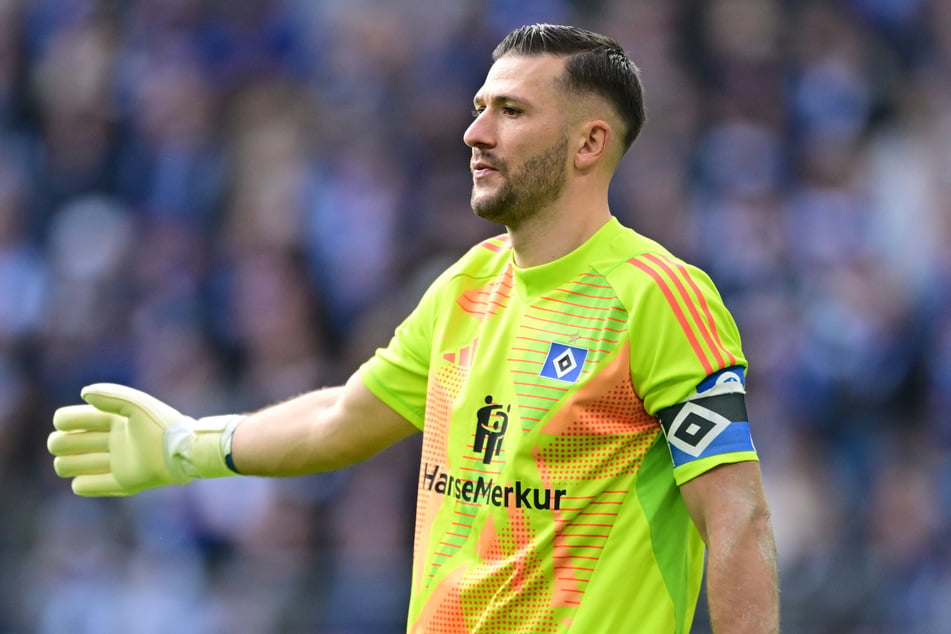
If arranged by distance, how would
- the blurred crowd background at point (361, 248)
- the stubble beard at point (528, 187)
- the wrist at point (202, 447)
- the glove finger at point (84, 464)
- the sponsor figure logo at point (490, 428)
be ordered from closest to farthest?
the sponsor figure logo at point (490, 428) < the stubble beard at point (528, 187) < the wrist at point (202, 447) < the glove finger at point (84, 464) < the blurred crowd background at point (361, 248)

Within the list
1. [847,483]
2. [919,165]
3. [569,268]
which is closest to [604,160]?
[569,268]

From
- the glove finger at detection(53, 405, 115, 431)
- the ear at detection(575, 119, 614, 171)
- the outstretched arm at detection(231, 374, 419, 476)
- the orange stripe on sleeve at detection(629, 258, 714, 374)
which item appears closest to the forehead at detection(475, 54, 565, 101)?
the ear at detection(575, 119, 614, 171)

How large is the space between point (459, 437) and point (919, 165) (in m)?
7.05

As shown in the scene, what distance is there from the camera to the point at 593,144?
4.49 m

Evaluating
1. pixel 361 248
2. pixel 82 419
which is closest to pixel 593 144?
pixel 82 419

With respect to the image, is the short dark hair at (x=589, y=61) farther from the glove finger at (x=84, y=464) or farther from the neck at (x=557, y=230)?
the glove finger at (x=84, y=464)

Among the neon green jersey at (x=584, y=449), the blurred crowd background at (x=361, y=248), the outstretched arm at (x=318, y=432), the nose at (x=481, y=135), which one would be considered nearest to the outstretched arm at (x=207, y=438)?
the outstretched arm at (x=318, y=432)

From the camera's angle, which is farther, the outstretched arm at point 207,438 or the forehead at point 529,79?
the outstretched arm at point 207,438

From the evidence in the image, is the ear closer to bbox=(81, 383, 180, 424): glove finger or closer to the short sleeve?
the short sleeve

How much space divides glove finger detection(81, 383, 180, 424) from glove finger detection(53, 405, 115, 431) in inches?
1.1

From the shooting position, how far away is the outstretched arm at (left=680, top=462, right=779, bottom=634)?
3900mm

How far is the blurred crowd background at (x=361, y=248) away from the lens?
898cm

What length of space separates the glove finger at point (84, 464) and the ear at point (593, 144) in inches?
73.3

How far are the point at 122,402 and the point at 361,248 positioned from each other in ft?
18.2
